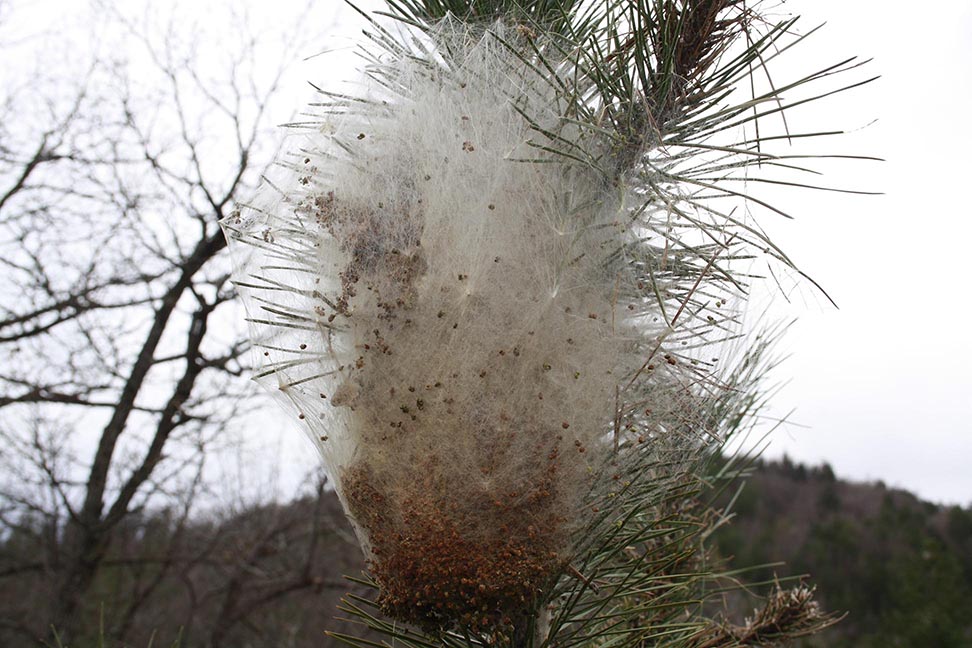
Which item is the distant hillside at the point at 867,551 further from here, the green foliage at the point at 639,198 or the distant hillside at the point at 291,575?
the green foliage at the point at 639,198

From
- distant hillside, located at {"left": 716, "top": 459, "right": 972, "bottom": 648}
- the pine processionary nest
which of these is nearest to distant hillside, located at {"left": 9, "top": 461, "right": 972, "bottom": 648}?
distant hillside, located at {"left": 716, "top": 459, "right": 972, "bottom": 648}

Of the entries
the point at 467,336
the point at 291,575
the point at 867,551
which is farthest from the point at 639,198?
the point at 867,551

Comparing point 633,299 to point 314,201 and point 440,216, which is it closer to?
point 440,216

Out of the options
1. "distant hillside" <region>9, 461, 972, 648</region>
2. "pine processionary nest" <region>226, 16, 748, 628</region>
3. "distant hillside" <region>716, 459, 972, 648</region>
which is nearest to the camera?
"pine processionary nest" <region>226, 16, 748, 628</region>

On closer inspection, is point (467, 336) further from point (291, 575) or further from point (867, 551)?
point (867, 551)

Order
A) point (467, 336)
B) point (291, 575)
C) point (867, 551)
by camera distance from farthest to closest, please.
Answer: point (867, 551) < point (291, 575) < point (467, 336)

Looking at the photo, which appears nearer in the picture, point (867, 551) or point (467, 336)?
point (467, 336)

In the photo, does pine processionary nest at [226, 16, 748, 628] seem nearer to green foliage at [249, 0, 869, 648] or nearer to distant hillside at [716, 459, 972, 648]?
green foliage at [249, 0, 869, 648]

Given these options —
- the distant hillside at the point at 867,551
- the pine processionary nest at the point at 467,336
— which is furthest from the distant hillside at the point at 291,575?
the pine processionary nest at the point at 467,336

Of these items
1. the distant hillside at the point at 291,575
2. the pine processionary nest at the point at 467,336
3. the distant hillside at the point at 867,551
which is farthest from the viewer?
the distant hillside at the point at 867,551
